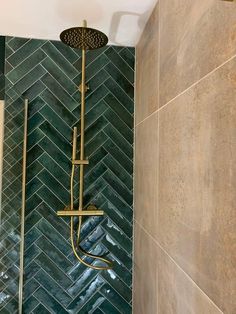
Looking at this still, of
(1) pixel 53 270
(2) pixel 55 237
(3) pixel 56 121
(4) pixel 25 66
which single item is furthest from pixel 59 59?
(1) pixel 53 270

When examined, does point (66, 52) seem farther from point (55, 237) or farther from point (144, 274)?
point (144, 274)

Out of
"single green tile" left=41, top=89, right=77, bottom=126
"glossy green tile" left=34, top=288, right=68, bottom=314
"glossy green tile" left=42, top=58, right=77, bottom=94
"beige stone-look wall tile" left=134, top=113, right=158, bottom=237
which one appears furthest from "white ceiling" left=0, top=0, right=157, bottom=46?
"glossy green tile" left=34, top=288, right=68, bottom=314

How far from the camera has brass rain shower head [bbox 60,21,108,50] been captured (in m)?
1.21

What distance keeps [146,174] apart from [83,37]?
671 millimetres

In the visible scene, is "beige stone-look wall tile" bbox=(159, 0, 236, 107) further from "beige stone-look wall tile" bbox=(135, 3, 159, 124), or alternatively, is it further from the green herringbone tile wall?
the green herringbone tile wall

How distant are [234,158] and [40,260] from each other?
4.25 ft

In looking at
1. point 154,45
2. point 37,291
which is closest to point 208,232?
point 154,45

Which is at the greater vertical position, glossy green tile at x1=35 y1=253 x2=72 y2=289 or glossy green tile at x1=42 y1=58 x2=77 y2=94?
glossy green tile at x1=42 y1=58 x2=77 y2=94

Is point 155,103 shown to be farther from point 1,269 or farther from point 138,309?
point 1,269

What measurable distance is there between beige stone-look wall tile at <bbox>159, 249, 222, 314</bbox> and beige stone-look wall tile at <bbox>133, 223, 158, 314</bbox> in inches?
3.5

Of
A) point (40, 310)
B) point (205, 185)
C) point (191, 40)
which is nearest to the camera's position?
point (205, 185)

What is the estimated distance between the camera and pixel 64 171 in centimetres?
159

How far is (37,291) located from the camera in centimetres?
153

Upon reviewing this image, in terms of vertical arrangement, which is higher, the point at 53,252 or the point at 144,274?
the point at 53,252
